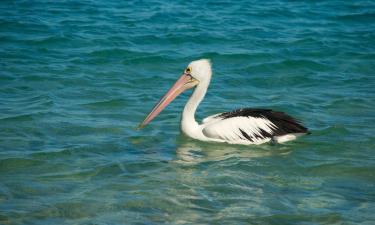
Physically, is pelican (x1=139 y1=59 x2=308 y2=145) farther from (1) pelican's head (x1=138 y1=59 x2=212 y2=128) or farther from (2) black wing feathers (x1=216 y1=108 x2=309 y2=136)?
(1) pelican's head (x1=138 y1=59 x2=212 y2=128)

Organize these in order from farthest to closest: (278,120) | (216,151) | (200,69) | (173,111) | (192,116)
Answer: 1. (173,111)
2. (200,69)
3. (192,116)
4. (278,120)
5. (216,151)

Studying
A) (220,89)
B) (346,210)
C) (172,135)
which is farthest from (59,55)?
(346,210)

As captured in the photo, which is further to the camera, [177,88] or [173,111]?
[173,111]

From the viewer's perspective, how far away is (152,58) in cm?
1028

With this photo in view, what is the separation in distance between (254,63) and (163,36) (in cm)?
209

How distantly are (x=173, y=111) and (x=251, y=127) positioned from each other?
4.82ft

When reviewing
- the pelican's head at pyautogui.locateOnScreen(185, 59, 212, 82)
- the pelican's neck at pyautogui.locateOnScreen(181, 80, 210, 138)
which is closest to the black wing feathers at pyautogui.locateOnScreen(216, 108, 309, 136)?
the pelican's neck at pyautogui.locateOnScreen(181, 80, 210, 138)

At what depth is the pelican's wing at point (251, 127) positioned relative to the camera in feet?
22.4

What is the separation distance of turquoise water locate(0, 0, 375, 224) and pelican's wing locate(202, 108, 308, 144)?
11 cm

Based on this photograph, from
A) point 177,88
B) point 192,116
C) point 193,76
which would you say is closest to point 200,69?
point 193,76

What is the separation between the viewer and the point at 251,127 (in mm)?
6852

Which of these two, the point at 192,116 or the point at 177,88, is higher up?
the point at 177,88

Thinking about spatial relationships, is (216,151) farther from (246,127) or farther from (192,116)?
(192,116)

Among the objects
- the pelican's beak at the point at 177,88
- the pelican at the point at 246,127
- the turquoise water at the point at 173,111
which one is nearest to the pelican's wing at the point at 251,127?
the pelican at the point at 246,127
